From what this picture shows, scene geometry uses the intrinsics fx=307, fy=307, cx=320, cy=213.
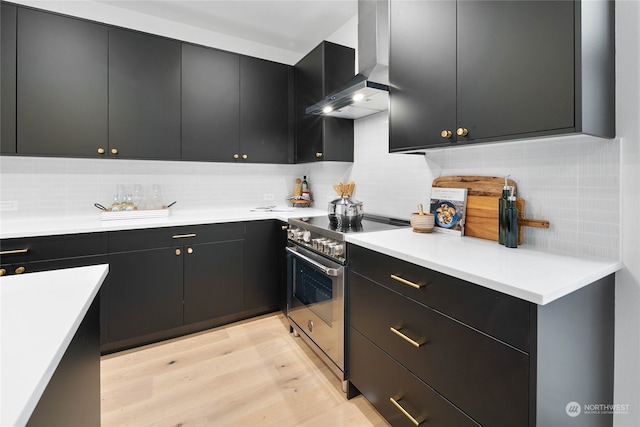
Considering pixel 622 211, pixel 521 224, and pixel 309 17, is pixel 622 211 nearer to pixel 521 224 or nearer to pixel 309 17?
pixel 521 224

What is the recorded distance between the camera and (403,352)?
1419mm

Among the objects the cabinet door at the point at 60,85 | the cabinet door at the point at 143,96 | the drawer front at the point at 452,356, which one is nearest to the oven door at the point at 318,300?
the drawer front at the point at 452,356

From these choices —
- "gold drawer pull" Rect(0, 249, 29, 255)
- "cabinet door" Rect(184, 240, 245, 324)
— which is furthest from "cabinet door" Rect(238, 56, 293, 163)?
"gold drawer pull" Rect(0, 249, 29, 255)

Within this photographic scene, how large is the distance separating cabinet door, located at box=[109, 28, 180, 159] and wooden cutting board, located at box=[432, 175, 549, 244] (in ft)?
7.67

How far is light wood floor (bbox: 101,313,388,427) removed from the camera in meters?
1.66

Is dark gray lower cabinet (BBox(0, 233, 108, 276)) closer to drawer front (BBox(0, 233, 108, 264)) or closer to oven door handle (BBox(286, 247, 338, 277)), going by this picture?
drawer front (BBox(0, 233, 108, 264))

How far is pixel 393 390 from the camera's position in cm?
149

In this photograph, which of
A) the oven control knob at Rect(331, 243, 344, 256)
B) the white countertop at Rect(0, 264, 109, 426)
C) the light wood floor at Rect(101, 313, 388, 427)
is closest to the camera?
the white countertop at Rect(0, 264, 109, 426)

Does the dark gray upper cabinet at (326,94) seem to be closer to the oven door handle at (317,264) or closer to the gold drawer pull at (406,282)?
the oven door handle at (317,264)

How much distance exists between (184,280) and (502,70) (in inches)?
96.9

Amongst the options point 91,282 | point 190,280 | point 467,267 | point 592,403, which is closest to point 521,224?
point 467,267

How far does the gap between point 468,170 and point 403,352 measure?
1090 mm

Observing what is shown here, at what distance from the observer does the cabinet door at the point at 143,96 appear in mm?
2422

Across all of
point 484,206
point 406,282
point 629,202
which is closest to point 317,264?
point 406,282
